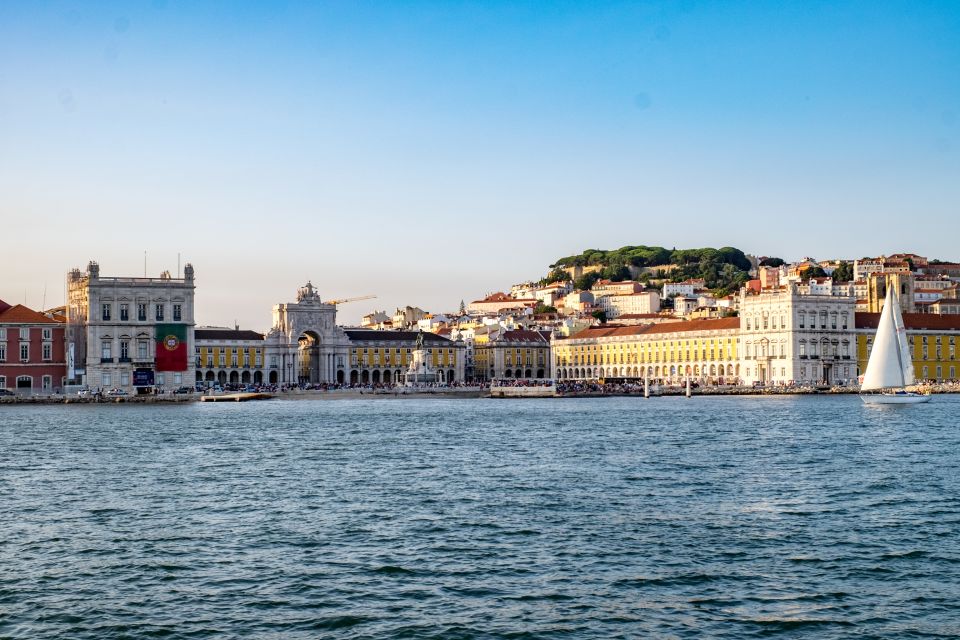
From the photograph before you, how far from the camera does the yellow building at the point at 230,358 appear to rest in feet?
331

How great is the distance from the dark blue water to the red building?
42505 millimetres

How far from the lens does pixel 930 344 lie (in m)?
94.0

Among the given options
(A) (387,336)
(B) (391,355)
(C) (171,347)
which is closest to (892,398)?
(C) (171,347)

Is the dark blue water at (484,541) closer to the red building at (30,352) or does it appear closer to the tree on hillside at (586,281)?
the red building at (30,352)

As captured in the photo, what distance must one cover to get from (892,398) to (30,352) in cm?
4733

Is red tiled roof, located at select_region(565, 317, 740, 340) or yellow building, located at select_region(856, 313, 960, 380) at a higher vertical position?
red tiled roof, located at select_region(565, 317, 740, 340)

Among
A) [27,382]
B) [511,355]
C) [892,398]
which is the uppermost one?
[511,355]

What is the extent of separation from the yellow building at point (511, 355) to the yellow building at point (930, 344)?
106 feet

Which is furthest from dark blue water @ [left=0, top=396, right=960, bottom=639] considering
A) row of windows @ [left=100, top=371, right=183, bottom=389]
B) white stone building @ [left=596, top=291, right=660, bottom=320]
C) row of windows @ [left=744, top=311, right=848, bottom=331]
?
white stone building @ [left=596, top=291, right=660, bottom=320]

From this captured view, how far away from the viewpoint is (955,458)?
28.2m

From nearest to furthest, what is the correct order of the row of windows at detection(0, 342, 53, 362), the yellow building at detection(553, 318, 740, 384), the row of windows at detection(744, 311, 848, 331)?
1. the row of windows at detection(0, 342, 53, 362)
2. the row of windows at detection(744, 311, 848, 331)
3. the yellow building at detection(553, 318, 740, 384)

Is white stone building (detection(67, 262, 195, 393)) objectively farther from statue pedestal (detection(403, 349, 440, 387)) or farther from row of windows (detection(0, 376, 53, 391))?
statue pedestal (detection(403, 349, 440, 387))

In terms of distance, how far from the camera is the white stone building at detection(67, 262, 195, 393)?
75062mm

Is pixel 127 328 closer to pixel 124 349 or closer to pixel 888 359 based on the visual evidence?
pixel 124 349
